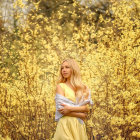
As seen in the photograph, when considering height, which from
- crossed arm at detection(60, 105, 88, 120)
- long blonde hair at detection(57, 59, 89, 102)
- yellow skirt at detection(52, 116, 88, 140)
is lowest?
yellow skirt at detection(52, 116, 88, 140)

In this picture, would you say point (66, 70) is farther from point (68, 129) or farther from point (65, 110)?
point (68, 129)

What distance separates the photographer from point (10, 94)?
475 cm

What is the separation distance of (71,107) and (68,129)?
0.20m

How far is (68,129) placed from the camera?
256cm

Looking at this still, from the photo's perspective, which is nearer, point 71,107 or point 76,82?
point 71,107

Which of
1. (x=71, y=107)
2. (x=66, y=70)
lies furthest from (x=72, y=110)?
(x=66, y=70)

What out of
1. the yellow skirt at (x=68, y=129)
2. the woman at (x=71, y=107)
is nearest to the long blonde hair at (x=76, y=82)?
the woman at (x=71, y=107)

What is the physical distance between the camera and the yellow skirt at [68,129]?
2541 mm

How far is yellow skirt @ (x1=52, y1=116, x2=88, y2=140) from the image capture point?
2.54 m

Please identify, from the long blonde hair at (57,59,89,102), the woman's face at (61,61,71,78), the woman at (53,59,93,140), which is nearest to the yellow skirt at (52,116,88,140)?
the woman at (53,59,93,140)

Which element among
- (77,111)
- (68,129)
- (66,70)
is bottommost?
(68,129)

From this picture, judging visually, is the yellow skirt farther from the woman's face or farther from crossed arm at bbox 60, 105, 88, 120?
the woman's face

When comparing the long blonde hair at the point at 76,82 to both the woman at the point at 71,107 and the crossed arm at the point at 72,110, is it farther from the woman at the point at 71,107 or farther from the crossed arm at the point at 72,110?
the crossed arm at the point at 72,110

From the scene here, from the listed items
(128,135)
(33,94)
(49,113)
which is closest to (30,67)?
(33,94)
